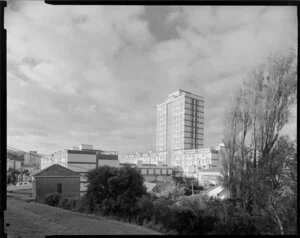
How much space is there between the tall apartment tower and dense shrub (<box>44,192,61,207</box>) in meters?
2.28

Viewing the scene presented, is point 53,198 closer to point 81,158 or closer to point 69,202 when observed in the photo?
point 69,202

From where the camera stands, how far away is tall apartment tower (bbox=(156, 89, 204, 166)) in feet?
6.82

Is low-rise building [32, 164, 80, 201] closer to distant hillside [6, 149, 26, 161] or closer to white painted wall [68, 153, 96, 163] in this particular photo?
white painted wall [68, 153, 96, 163]

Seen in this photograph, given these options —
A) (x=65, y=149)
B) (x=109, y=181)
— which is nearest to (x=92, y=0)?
(x=65, y=149)

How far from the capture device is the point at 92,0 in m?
1.27

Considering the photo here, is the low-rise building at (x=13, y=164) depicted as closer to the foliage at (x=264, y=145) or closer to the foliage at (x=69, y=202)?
the foliage at (x=69, y=202)

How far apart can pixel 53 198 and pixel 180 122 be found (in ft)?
9.18

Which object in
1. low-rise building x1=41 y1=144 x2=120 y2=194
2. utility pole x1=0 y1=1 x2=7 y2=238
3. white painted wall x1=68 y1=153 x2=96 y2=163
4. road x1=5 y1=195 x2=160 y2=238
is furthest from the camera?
white painted wall x1=68 y1=153 x2=96 y2=163

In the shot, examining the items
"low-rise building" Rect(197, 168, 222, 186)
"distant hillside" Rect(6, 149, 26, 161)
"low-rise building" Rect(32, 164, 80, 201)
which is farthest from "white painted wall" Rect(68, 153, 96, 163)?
"low-rise building" Rect(197, 168, 222, 186)

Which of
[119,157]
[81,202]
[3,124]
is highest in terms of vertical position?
[3,124]

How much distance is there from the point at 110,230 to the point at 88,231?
0.25 m

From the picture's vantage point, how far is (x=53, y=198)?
3.54 metres

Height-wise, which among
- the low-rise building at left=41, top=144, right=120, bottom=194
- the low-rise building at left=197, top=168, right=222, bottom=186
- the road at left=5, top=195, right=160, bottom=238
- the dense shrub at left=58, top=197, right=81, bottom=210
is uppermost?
the low-rise building at left=41, top=144, right=120, bottom=194

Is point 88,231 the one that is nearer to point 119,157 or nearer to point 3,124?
point 119,157
